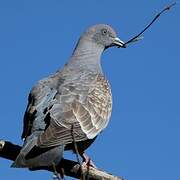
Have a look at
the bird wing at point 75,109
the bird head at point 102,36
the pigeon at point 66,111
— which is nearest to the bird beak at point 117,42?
the bird head at point 102,36

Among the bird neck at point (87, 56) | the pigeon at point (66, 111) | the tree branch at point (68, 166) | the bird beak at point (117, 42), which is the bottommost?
the tree branch at point (68, 166)

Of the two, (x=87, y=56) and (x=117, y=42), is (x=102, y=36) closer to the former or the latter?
(x=117, y=42)

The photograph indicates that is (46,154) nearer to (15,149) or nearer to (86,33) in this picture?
(15,149)

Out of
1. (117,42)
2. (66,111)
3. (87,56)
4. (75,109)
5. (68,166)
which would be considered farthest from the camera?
(117,42)

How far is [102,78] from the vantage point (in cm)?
823

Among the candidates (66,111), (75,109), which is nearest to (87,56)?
(75,109)

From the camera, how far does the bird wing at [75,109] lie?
6547 millimetres

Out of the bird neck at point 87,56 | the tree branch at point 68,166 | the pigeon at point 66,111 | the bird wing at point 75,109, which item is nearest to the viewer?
the tree branch at point 68,166

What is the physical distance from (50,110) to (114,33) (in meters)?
2.96

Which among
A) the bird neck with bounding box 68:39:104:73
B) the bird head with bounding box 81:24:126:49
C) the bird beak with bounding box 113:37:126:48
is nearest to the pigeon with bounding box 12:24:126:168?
the bird neck with bounding box 68:39:104:73

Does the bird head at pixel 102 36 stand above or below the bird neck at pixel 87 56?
above

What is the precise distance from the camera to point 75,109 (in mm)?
7035

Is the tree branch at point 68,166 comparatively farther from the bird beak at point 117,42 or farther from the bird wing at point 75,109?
the bird beak at point 117,42

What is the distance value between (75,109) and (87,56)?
6.24ft
